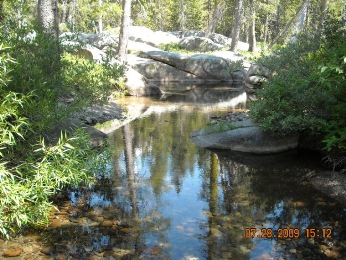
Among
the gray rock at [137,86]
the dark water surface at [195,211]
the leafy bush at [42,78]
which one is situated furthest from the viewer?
the gray rock at [137,86]

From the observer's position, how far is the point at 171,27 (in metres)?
61.0

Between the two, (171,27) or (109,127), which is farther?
(171,27)

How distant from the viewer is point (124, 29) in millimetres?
20812

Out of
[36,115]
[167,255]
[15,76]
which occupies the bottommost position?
[167,255]

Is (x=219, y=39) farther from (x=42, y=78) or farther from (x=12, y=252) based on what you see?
(x=12, y=252)

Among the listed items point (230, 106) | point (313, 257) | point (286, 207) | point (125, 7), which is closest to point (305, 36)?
point (230, 106)

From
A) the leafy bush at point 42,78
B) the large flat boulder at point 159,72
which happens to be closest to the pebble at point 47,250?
the leafy bush at point 42,78

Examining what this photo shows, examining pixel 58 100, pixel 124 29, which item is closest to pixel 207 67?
pixel 124 29

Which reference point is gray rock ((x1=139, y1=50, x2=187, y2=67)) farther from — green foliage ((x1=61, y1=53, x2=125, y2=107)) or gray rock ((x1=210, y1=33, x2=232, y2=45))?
green foliage ((x1=61, y1=53, x2=125, y2=107))

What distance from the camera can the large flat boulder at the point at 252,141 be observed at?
9461 mm

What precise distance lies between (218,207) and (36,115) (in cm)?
338

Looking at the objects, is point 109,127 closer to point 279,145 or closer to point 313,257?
point 279,145
